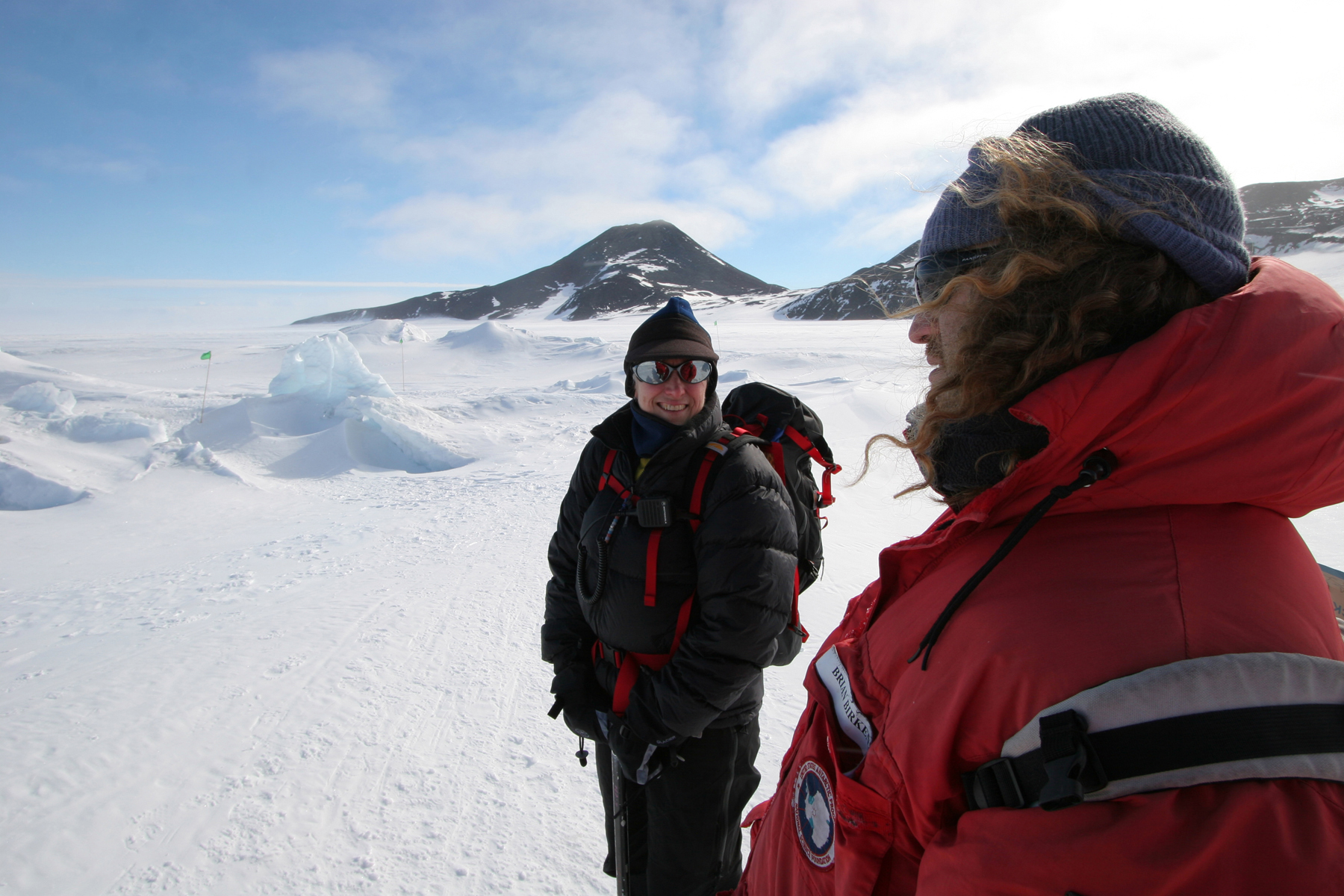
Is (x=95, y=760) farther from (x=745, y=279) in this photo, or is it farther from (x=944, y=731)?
(x=745, y=279)

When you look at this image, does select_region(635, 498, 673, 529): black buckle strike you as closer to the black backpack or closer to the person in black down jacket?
the person in black down jacket

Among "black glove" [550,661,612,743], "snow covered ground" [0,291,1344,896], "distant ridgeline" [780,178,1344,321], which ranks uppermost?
"distant ridgeline" [780,178,1344,321]

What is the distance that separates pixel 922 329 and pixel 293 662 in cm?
354

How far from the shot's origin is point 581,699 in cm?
178

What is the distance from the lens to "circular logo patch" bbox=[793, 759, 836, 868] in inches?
38.0

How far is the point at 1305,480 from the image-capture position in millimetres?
638

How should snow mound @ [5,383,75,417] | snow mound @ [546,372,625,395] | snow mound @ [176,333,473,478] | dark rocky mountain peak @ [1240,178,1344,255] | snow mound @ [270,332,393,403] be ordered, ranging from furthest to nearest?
dark rocky mountain peak @ [1240,178,1344,255]
snow mound @ [546,372,625,395]
snow mound @ [270,332,393,403]
snow mound @ [5,383,75,417]
snow mound @ [176,333,473,478]

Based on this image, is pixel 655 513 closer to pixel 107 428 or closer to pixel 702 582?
pixel 702 582

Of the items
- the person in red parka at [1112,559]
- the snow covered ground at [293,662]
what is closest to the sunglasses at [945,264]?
the person in red parka at [1112,559]

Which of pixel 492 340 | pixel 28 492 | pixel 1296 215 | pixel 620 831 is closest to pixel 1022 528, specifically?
pixel 620 831

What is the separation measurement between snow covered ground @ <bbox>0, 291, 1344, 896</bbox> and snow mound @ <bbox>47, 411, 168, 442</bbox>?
37mm

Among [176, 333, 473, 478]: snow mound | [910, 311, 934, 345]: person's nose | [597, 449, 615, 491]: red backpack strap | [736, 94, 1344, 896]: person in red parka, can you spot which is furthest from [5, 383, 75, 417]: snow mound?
[736, 94, 1344, 896]: person in red parka

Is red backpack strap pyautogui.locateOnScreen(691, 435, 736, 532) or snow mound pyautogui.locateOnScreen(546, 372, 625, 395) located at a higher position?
red backpack strap pyautogui.locateOnScreen(691, 435, 736, 532)

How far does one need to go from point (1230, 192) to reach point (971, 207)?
297 millimetres
